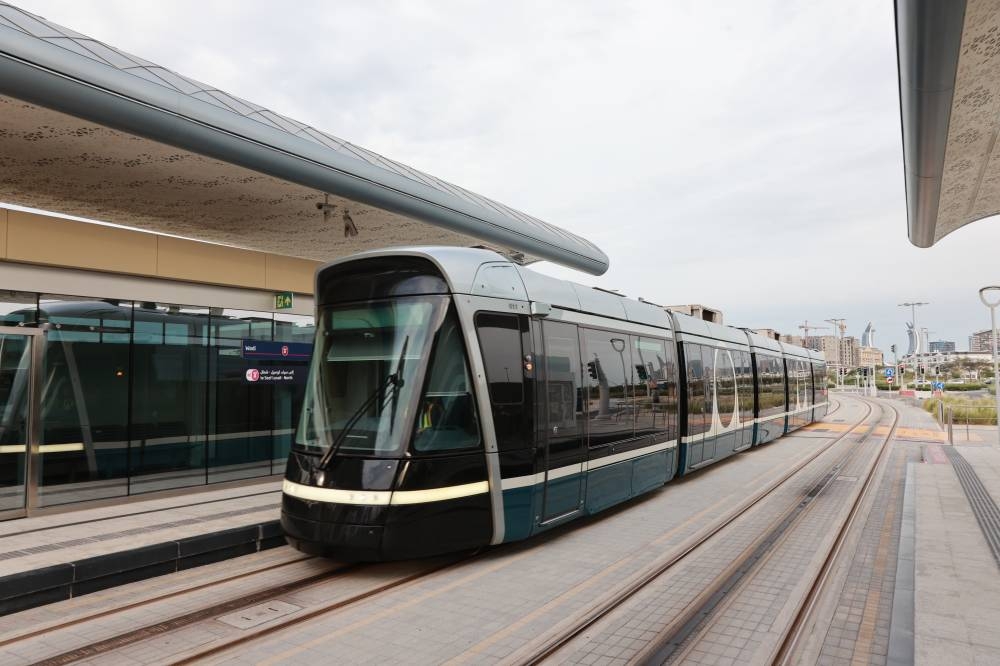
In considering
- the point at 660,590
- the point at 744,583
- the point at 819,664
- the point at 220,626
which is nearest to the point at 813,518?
the point at 744,583

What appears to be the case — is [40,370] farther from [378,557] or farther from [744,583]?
[744,583]

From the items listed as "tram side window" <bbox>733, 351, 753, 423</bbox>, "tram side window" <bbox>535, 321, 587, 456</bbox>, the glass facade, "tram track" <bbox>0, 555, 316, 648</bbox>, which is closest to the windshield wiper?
"tram track" <bbox>0, 555, 316, 648</bbox>

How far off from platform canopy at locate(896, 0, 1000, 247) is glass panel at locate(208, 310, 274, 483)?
1034 cm

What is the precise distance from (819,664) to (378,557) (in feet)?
12.0

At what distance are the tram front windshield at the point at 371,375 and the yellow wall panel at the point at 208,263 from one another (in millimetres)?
4725

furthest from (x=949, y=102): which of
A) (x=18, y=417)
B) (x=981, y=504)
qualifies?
(x=18, y=417)

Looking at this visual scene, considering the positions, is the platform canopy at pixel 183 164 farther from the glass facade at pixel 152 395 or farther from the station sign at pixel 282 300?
the glass facade at pixel 152 395

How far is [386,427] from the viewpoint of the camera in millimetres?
6273

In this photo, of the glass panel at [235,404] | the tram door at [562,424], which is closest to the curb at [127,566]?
the tram door at [562,424]

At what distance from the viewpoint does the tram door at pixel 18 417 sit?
345 inches

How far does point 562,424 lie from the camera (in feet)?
25.2

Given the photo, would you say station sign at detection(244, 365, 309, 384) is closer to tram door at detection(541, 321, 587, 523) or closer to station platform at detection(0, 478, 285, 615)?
station platform at detection(0, 478, 285, 615)

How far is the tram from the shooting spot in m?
6.20

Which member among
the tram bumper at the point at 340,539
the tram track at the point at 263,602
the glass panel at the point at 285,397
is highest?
the glass panel at the point at 285,397
